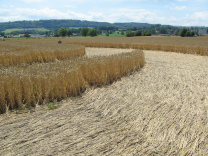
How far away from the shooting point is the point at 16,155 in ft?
10.5

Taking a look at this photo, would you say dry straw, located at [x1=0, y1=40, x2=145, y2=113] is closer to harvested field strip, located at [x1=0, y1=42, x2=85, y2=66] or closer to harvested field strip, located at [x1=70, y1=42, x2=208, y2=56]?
harvested field strip, located at [x1=0, y1=42, x2=85, y2=66]

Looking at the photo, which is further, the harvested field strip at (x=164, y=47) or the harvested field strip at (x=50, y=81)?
the harvested field strip at (x=164, y=47)

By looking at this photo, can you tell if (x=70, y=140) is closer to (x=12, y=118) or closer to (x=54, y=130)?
(x=54, y=130)

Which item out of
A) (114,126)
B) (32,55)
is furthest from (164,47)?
(114,126)

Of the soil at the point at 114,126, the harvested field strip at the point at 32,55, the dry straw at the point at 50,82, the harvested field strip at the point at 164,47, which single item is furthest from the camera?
the harvested field strip at the point at 164,47

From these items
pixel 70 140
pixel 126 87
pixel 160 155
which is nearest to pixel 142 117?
pixel 160 155

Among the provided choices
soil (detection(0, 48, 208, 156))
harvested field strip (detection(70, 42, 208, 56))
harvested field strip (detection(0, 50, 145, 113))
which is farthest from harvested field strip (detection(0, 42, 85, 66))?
harvested field strip (detection(70, 42, 208, 56))

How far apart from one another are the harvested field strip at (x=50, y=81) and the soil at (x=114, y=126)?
0.33 metres

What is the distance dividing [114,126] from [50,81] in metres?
2.47

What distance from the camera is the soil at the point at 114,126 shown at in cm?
352

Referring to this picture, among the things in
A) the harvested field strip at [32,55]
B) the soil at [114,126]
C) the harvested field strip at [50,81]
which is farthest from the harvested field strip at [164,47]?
the soil at [114,126]

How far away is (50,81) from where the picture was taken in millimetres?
5605

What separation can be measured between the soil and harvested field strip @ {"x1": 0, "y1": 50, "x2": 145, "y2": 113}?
0.33 m

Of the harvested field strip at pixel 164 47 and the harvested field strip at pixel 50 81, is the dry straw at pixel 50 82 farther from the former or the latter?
the harvested field strip at pixel 164 47
